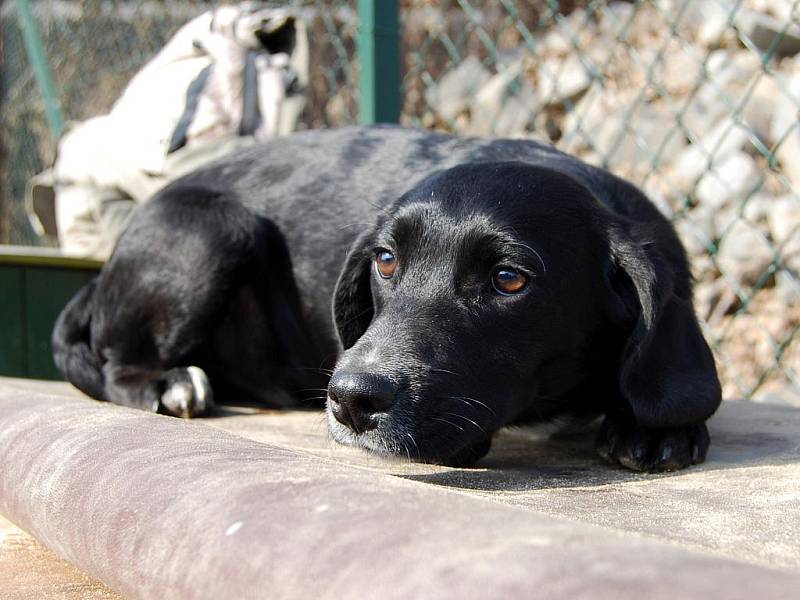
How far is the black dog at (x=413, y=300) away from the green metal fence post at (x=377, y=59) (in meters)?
1.25

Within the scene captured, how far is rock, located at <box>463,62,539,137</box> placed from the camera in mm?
7531

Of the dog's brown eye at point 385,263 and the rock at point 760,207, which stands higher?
the dog's brown eye at point 385,263

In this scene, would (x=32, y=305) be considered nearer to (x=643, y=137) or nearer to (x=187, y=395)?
(x=187, y=395)

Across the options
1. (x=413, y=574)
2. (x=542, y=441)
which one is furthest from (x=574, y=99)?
(x=413, y=574)

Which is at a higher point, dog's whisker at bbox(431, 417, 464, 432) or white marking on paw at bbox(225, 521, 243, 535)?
white marking on paw at bbox(225, 521, 243, 535)

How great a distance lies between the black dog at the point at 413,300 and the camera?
88.1 inches

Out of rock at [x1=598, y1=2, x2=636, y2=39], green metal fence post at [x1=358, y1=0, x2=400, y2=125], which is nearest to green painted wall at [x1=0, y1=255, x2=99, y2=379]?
green metal fence post at [x1=358, y1=0, x2=400, y2=125]

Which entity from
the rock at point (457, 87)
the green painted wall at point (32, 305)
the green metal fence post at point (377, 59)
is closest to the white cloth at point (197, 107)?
the green metal fence post at point (377, 59)

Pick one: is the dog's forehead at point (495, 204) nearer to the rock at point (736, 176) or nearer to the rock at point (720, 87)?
the rock at point (736, 176)

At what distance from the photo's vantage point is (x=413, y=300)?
2307 millimetres

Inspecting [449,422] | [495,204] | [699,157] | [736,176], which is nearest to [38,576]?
[449,422]

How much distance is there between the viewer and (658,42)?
7516 mm

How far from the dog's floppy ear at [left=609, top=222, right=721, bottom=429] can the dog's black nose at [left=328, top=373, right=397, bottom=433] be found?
626 mm

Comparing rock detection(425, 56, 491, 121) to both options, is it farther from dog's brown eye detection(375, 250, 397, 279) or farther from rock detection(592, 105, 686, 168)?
dog's brown eye detection(375, 250, 397, 279)
